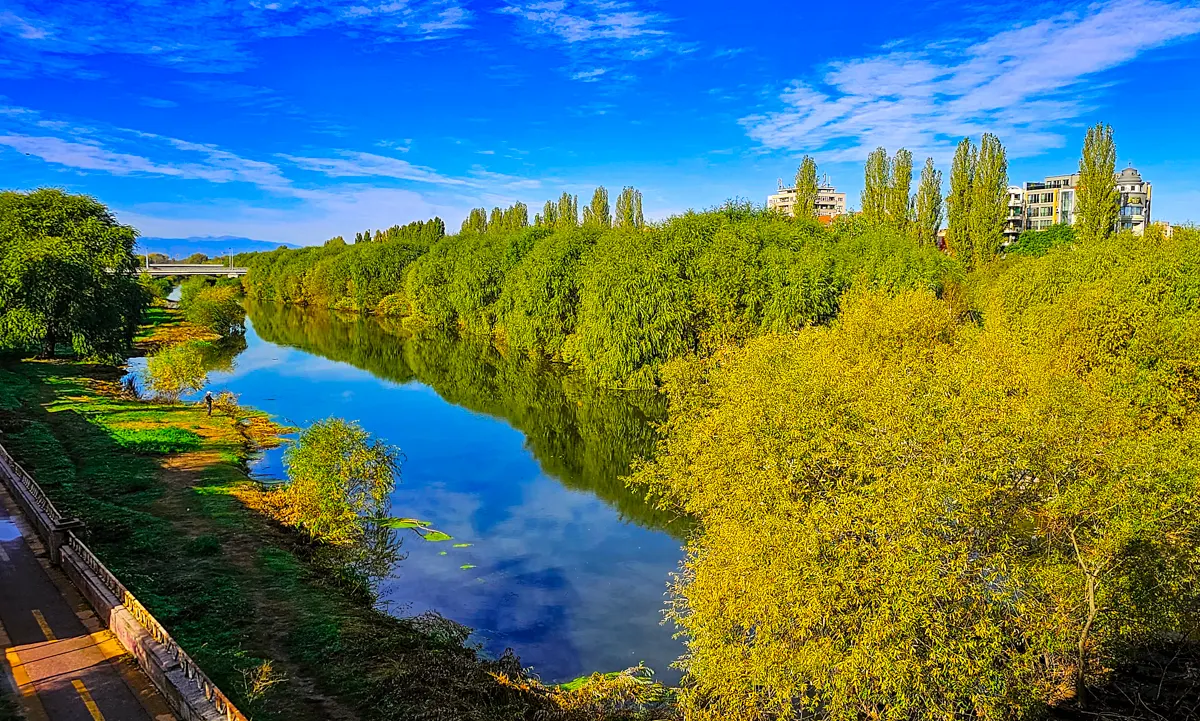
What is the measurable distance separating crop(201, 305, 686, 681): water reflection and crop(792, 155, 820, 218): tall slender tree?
30755mm

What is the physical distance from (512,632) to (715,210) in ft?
163

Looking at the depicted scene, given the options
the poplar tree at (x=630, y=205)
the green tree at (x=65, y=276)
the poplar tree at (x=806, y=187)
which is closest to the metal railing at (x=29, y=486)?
the green tree at (x=65, y=276)

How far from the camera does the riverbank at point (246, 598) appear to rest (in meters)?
19.7

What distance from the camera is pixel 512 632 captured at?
26.0m

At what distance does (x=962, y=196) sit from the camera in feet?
242

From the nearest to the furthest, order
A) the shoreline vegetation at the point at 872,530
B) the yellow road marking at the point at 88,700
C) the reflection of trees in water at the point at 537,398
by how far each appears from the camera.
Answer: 1. the shoreline vegetation at the point at 872,530
2. the yellow road marking at the point at 88,700
3. the reflection of trees in water at the point at 537,398

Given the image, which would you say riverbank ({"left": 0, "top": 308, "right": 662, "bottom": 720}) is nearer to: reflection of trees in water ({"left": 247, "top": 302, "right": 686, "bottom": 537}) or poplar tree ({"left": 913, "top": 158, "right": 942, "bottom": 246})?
reflection of trees in water ({"left": 247, "top": 302, "right": 686, "bottom": 537})

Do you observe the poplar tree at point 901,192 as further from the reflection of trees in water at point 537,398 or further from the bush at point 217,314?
the bush at point 217,314

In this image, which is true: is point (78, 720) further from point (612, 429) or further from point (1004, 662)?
point (612, 429)

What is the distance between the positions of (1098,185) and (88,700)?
72.5m

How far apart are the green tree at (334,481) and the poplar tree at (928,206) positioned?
6337 centimetres

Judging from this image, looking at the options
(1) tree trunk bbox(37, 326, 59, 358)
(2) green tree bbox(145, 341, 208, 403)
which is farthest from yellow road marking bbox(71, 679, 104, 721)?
(1) tree trunk bbox(37, 326, 59, 358)

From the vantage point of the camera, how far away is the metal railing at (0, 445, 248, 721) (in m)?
15.6

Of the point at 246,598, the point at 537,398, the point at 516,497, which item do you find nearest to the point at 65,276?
the point at 537,398
